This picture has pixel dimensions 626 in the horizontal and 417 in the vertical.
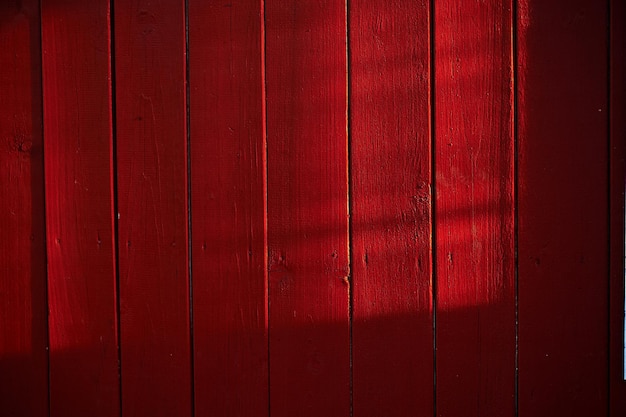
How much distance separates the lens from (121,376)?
1106 mm

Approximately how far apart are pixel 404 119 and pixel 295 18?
11.6 inches

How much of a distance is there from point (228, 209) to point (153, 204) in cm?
15

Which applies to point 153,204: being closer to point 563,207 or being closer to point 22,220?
point 22,220

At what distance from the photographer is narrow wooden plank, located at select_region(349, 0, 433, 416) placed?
1056 mm

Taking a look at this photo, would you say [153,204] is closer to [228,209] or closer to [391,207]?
[228,209]

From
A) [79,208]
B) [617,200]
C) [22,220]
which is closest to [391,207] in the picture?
[617,200]

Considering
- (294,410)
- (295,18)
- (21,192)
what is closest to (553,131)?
(295,18)

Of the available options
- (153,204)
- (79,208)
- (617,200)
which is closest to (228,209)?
(153,204)

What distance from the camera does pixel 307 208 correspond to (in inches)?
42.2

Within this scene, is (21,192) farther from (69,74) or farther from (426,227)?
(426,227)

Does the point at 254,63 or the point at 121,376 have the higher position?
the point at 254,63

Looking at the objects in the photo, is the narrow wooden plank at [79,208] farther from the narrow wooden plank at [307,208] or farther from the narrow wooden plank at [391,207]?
the narrow wooden plank at [391,207]

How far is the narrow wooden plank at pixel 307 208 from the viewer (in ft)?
3.47

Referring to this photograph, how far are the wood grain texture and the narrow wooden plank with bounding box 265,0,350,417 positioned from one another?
0.60 ft
